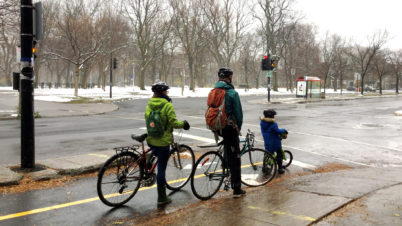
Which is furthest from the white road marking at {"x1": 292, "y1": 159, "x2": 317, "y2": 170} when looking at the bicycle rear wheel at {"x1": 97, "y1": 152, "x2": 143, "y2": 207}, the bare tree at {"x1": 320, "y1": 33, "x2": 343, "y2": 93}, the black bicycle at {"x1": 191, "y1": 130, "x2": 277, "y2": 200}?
the bare tree at {"x1": 320, "y1": 33, "x2": 343, "y2": 93}

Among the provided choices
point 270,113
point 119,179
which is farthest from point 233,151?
point 270,113

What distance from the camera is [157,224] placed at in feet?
14.6

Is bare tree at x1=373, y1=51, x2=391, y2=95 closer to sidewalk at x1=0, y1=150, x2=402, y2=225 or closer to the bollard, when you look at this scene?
the bollard

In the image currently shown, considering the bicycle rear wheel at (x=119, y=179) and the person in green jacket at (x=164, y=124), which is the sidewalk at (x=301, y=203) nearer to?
the person in green jacket at (x=164, y=124)

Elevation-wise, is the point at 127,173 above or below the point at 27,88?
below

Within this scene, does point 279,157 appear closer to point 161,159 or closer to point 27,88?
point 161,159

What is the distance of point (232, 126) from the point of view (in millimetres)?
5344

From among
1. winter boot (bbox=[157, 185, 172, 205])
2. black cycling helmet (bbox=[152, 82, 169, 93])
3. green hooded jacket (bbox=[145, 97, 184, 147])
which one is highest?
black cycling helmet (bbox=[152, 82, 169, 93])

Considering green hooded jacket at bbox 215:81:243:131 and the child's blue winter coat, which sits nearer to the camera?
green hooded jacket at bbox 215:81:243:131

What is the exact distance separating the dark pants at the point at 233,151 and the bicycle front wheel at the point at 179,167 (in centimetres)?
70

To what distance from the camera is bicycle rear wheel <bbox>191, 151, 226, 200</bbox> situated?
5488 mm

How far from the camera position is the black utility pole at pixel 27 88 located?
6.91 meters

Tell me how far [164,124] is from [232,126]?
98 cm

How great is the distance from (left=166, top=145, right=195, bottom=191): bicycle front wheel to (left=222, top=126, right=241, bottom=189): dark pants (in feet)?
2.30
